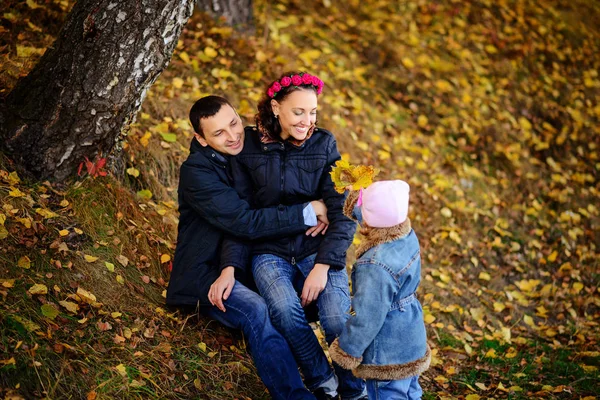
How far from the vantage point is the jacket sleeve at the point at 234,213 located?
11.2ft

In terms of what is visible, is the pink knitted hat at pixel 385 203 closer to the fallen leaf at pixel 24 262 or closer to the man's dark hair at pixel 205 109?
the man's dark hair at pixel 205 109

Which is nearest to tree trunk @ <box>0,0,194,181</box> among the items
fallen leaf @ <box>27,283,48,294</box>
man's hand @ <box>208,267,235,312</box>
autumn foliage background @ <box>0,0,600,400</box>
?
autumn foliage background @ <box>0,0,600,400</box>

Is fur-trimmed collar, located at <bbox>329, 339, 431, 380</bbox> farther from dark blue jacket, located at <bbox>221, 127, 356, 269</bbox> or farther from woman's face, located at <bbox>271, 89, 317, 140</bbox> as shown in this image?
woman's face, located at <bbox>271, 89, 317, 140</bbox>

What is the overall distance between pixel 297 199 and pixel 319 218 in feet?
0.58

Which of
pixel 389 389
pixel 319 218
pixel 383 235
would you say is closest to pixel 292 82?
pixel 319 218

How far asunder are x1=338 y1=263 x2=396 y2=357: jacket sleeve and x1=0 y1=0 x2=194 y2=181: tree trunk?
1881 millimetres

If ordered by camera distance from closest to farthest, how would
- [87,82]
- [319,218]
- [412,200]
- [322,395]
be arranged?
[322,395]
[319,218]
[87,82]
[412,200]

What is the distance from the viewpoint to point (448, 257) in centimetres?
551

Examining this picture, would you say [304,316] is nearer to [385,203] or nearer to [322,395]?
[322,395]

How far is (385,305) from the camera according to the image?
9.50 feet

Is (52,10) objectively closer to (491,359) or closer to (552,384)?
(491,359)

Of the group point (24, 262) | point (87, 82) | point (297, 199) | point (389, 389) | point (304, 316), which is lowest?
point (389, 389)

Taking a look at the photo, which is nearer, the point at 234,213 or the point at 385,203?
the point at 385,203

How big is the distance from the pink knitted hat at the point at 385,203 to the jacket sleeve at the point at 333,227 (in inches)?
18.6
